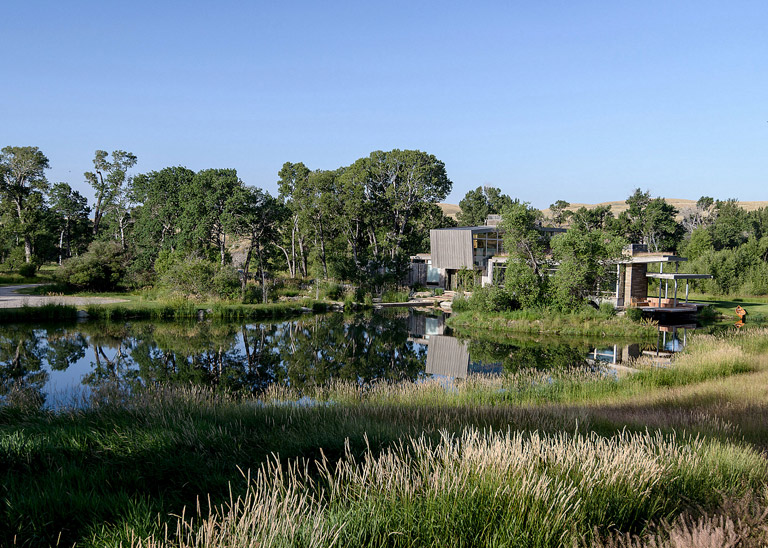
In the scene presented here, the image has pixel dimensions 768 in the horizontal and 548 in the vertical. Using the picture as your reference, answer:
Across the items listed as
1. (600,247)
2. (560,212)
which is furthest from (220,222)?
(560,212)

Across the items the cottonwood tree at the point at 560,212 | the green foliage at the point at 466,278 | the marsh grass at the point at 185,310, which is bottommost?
the marsh grass at the point at 185,310

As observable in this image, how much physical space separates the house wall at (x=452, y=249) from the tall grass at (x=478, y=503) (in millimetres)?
34747

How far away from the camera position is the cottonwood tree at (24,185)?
131 feet

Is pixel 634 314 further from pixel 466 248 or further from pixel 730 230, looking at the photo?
pixel 730 230

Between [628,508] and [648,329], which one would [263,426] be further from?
[648,329]

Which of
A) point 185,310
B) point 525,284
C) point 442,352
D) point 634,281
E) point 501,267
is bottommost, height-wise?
point 442,352

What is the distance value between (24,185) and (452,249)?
35683 mm

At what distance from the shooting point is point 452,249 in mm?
40312

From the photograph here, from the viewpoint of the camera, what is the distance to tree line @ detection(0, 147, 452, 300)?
107 ft

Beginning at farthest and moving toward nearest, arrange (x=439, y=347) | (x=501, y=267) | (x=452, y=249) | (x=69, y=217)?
1. (x=69, y=217)
2. (x=452, y=249)
3. (x=501, y=267)
4. (x=439, y=347)

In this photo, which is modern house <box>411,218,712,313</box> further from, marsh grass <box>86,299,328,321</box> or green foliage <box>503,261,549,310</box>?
marsh grass <box>86,299,328,321</box>

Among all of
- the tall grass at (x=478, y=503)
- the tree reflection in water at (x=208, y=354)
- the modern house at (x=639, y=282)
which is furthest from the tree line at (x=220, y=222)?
the tall grass at (x=478, y=503)

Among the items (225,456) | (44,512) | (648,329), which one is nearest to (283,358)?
(225,456)

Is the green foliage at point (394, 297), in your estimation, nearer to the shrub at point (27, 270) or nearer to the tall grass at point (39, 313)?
the tall grass at point (39, 313)
